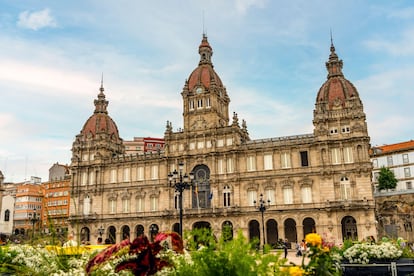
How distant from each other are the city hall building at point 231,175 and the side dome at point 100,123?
24 centimetres

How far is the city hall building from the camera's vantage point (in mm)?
48625

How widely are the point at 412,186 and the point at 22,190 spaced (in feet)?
260

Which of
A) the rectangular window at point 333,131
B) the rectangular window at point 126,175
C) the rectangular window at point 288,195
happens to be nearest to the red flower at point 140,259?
the rectangular window at point 288,195

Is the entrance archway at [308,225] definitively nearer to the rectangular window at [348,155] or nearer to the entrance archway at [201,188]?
the rectangular window at [348,155]

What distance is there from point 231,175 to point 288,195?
7732 mm

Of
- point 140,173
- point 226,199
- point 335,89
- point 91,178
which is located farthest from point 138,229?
point 335,89

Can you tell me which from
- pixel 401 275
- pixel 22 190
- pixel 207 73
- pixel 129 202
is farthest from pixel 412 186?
pixel 22 190

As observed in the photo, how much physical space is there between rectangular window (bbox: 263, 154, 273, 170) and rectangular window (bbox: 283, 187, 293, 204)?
3424 millimetres

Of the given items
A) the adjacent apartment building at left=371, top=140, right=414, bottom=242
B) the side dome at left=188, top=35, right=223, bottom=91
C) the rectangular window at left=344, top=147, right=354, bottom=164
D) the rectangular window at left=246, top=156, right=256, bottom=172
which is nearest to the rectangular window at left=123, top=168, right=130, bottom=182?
the side dome at left=188, top=35, right=223, bottom=91

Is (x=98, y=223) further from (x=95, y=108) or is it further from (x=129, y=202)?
(x=95, y=108)

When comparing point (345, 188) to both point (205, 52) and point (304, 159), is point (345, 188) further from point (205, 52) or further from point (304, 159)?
point (205, 52)

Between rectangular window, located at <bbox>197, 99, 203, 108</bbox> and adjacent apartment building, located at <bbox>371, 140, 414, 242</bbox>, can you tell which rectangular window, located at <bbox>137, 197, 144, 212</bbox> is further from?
adjacent apartment building, located at <bbox>371, 140, 414, 242</bbox>

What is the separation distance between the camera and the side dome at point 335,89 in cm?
5156

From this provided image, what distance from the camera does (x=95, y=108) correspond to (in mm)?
67500
